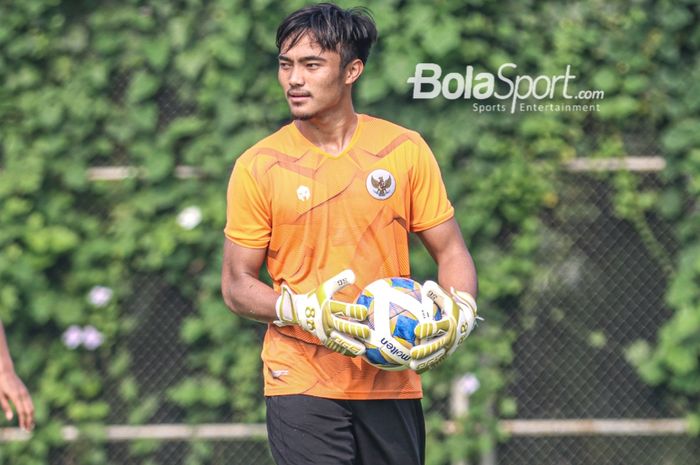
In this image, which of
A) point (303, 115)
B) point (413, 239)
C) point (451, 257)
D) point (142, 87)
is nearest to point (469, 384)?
point (413, 239)

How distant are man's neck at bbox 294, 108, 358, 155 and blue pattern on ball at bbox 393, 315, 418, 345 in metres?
0.65

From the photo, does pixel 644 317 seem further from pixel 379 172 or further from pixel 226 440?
pixel 379 172

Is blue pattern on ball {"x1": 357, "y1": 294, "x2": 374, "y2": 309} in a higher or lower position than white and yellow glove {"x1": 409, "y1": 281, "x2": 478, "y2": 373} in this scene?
higher

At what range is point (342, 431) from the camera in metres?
3.83

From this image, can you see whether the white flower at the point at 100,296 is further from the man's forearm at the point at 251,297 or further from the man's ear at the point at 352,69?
the man's ear at the point at 352,69

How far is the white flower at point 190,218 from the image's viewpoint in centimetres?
659

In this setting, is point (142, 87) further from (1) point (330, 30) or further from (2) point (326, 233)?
(2) point (326, 233)

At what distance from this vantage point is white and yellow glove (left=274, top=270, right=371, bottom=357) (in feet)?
11.5

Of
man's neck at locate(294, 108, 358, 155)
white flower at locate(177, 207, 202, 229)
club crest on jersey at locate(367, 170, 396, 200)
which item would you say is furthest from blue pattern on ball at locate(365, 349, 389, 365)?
white flower at locate(177, 207, 202, 229)

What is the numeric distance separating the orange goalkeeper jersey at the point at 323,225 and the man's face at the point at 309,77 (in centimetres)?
13

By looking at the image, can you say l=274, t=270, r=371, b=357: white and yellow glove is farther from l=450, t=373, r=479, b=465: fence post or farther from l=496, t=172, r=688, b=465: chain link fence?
l=496, t=172, r=688, b=465: chain link fence

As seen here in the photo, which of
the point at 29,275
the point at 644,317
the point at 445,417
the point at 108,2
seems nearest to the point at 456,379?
the point at 445,417

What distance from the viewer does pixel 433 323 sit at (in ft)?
11.6

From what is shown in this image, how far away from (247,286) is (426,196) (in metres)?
0.64
